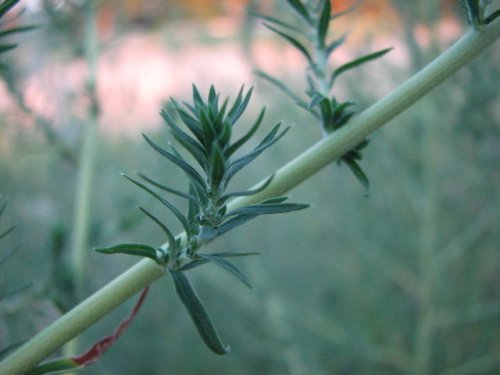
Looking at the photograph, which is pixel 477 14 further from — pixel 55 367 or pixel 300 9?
pixel 55 367

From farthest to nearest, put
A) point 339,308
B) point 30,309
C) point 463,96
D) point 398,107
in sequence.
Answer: point 339,308, point 463,96, point 30,309, point 398,107

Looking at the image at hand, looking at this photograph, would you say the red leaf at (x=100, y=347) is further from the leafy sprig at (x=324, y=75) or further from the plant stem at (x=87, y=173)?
the plant stem at (x=87, y=173)

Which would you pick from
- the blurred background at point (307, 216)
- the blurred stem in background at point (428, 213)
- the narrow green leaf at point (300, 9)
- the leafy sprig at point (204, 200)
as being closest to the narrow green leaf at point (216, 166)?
the leafy sprig at point (204, 200)

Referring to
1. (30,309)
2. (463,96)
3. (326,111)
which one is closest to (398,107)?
(326,111)

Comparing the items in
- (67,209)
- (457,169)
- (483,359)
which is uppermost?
(67,209)

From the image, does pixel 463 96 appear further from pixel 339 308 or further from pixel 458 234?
pixel 339 308

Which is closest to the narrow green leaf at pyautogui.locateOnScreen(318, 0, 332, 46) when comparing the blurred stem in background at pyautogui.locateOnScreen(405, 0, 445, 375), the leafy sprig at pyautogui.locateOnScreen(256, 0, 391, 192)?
the leafy sprig at pyautogui.locateOnScreen(256, 0, 391, 192)
